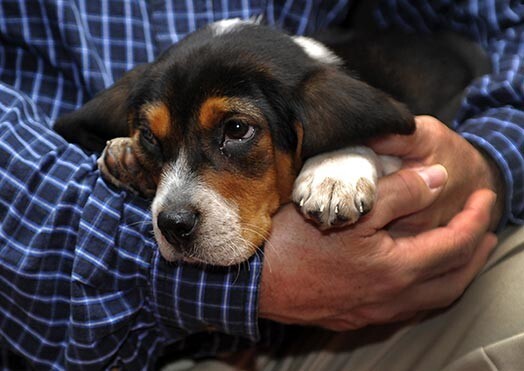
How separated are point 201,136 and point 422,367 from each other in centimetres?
100

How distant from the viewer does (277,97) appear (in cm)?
195

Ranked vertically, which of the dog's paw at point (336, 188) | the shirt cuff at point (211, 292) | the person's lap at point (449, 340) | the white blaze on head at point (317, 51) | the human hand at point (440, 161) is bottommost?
the person's lap at point (449, 340)

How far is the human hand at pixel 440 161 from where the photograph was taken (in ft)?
6.95

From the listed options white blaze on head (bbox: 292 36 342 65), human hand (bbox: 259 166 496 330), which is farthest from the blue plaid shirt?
white blaze on head (bbox: 292 36 342 65)

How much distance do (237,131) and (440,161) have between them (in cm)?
69

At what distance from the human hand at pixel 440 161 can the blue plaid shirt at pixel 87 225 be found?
0.27ft

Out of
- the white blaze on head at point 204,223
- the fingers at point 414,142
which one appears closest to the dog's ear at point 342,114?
the fingers at point 414,142

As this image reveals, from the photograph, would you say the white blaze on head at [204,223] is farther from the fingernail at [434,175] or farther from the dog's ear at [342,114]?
the fingernail at [434,175]

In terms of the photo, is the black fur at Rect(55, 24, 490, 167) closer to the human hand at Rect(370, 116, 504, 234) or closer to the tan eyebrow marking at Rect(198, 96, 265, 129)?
the tan eyebrow marking at Rect(198, 96, 265, 129)

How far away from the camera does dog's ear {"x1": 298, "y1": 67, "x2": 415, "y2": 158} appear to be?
1.89 m

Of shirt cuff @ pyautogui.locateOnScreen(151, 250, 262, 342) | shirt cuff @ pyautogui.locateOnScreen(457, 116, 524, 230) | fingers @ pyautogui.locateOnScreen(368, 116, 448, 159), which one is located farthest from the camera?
shirt cuff @ pyautogui.locateOnScreen(457, 116, 524, 230)

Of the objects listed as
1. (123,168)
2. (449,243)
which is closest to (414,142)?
(449,243)

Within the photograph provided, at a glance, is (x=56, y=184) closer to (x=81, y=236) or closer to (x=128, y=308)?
(x=81, y=236)

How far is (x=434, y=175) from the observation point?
2113 millimetres
